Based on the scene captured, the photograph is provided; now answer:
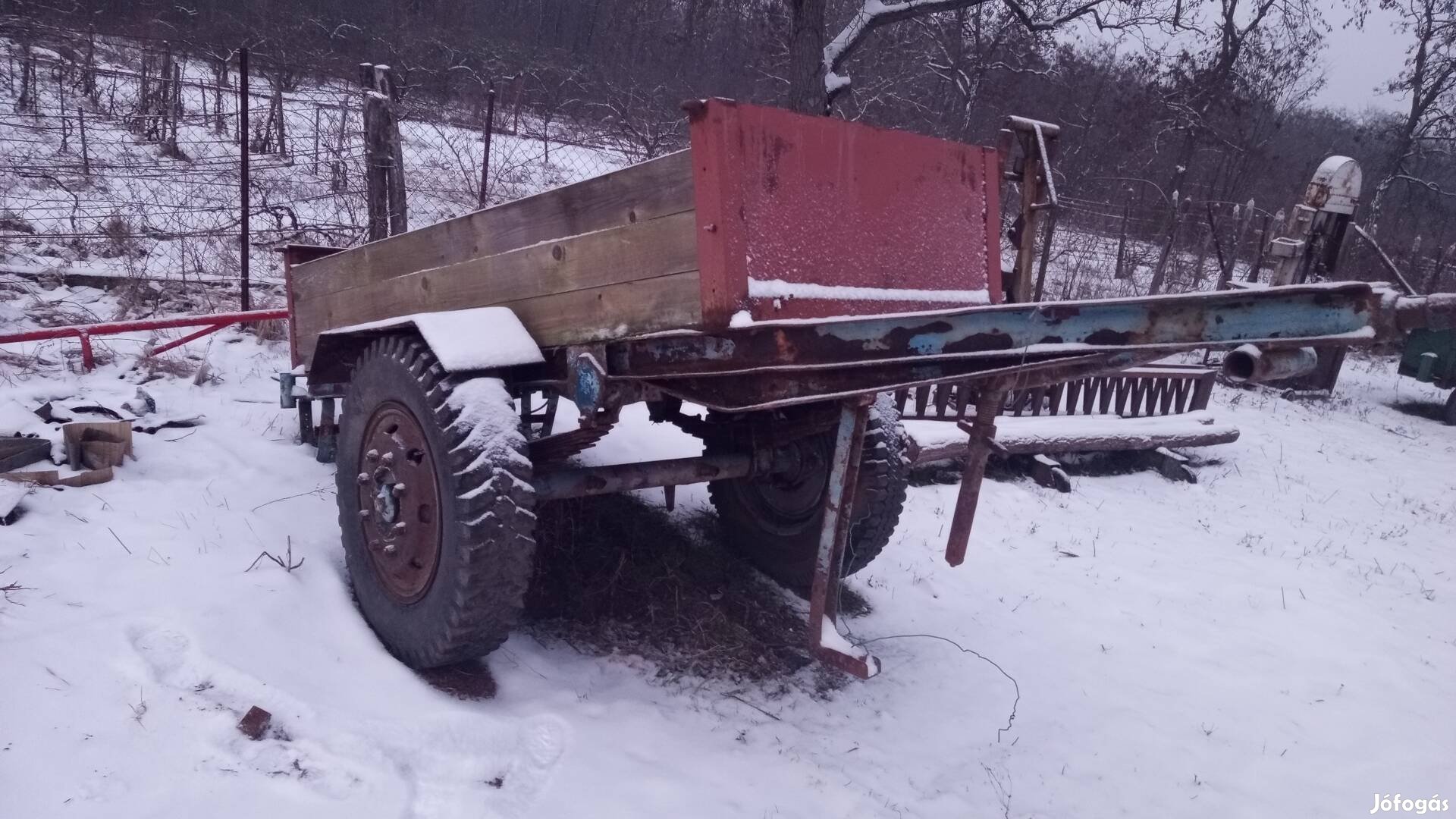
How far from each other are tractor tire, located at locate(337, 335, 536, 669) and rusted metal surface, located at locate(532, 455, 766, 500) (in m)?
0.28

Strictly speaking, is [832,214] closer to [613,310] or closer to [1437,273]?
[613,310]

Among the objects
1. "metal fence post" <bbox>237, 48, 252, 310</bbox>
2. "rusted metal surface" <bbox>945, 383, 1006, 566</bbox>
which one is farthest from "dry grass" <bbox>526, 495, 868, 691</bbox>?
"metal fence post" <bbox>237, 48, 252, 310</bbox>

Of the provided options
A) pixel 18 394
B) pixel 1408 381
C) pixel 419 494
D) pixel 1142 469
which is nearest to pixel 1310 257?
pixel 1142 469

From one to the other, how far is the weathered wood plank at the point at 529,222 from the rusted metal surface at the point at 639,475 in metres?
0.76

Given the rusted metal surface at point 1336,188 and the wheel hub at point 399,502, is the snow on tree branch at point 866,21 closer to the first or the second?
the rusted metal surface at point 1336,188

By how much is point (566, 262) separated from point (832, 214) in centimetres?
76

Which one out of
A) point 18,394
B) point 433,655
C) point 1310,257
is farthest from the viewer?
point 1310,257

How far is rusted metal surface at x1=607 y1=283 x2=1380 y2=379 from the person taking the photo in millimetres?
1627

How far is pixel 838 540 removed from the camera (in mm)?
2600

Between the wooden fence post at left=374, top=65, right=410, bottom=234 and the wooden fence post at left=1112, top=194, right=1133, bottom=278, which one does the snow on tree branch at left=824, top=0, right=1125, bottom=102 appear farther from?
the wooden fence post at left=1112, top=194, right=1133, bottom=278

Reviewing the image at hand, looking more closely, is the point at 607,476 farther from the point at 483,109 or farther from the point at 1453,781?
the point at 483,109

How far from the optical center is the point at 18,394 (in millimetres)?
4219

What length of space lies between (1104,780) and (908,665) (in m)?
0.82

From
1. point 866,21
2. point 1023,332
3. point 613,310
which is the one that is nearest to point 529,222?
point 613,310
